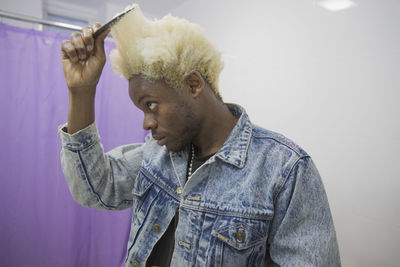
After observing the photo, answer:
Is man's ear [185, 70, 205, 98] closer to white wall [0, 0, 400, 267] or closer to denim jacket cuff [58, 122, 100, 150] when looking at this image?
denim jacket cuff [58, 122, 100, 150]

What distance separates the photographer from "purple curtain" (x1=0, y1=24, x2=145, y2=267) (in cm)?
121

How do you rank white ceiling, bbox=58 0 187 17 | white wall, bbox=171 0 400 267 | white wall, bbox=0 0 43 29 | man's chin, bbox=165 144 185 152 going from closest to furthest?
man's chin, bbox=165 144 185 152 < white wall, bbox=171 0 400 267 < white wall, bbox=0 0 43 29 < white ceiling, bbox=58 0 187 17

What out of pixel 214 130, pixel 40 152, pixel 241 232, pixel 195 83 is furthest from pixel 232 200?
pixel 40 152

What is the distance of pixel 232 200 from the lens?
533 millimetres

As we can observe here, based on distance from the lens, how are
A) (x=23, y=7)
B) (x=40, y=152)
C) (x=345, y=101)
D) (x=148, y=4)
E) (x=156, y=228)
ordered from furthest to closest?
(x=148, y=4), (x=23, y=7), (x=40, y=152), (x=345, y=101), (x=156, y=228)

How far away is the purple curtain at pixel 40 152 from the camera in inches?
47.5

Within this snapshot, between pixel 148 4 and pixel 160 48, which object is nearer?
pixel 160 48

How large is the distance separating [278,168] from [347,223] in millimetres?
681

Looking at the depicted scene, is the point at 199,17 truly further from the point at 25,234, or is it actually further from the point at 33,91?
the point at 25,234

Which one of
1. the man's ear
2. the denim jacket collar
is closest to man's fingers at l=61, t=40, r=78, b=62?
the man's ear

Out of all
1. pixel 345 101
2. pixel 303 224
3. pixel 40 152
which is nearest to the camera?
pixel 303 224

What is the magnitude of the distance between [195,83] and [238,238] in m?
0.36

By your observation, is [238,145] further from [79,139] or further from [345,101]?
[345,101]

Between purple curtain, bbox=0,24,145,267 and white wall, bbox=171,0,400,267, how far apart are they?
893 mm
